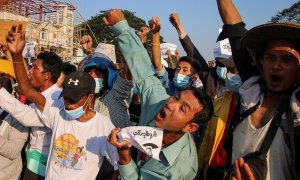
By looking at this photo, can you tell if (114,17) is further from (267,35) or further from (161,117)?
(267,35)

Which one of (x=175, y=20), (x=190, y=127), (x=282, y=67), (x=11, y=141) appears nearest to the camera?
(x=282, y=67)

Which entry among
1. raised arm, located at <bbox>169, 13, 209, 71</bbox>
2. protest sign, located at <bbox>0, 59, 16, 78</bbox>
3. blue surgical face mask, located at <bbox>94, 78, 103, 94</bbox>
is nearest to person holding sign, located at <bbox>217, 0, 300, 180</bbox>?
blue surgical face mask, located at <bbox>94, 78, 103, 94</bbox>

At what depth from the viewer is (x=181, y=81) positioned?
4.08 m

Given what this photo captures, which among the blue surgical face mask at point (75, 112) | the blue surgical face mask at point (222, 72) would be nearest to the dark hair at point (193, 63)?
the blue surgical face mask at point (222, 72)

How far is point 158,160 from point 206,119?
0.51 meters

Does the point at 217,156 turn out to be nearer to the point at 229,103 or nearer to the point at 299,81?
the point at 229,103

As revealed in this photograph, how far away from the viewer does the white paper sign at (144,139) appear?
1905mm

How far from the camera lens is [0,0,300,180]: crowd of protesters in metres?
1.73

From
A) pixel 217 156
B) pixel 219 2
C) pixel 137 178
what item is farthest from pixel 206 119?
pixel 219 2

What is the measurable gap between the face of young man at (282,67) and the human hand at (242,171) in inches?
19.0

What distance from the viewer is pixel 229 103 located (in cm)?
268

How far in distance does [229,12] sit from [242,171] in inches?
39.4

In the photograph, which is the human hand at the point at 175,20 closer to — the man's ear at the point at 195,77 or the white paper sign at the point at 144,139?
the man's ear at the point at 195,77

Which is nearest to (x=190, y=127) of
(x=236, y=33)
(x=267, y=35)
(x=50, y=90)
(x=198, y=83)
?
(x=236, y=33)
